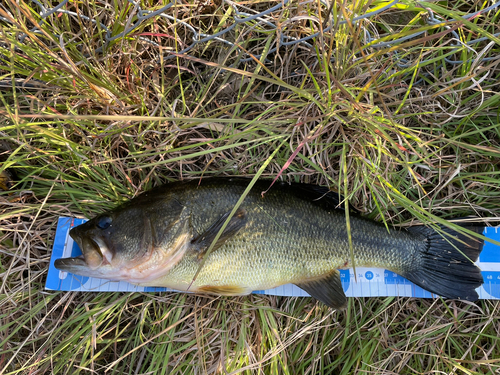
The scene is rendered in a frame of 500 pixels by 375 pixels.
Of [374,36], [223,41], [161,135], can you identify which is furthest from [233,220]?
[374,36]

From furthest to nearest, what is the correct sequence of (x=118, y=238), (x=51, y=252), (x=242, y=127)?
(x=51, y=252) < (x=242, y=127) < (x=118, y=238)

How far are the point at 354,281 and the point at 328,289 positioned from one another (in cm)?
31

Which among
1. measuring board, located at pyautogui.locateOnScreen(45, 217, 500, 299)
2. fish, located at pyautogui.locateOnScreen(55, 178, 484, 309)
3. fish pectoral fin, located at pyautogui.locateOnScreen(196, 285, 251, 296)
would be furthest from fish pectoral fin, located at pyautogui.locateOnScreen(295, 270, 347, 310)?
fish pectoral fin, located at pyautogui.locateOnScreen(196, 285, 251, 296)

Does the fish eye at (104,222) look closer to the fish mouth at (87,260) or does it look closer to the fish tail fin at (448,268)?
the fish mouth at (87,260)

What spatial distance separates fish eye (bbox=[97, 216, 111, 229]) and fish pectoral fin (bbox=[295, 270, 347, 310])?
1.47m

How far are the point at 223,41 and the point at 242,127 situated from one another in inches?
27.9

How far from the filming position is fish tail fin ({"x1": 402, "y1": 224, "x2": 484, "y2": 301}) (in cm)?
249

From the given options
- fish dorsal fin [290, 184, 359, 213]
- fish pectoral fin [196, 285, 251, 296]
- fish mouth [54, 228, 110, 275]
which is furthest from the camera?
fish dorsal fin [290, 184, 359, 213]

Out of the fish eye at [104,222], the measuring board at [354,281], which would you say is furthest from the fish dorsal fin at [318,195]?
the fish eye at [104,222]

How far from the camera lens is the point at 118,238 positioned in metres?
2.16

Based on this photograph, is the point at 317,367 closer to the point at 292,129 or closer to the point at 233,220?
the point at 233,220

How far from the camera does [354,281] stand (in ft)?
8.59

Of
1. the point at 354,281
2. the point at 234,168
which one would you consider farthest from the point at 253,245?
the point at 354,281

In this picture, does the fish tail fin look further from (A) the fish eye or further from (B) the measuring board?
(A) the fish eye
